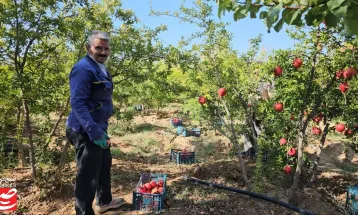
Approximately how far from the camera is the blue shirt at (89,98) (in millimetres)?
2822

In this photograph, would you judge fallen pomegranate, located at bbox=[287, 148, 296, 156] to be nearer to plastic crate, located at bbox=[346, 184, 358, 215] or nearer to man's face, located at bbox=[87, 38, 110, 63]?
plastic crate, located at bbox=[346, 184, 358, 215]

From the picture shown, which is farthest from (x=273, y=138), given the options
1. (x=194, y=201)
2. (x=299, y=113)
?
(x=194, y=201)

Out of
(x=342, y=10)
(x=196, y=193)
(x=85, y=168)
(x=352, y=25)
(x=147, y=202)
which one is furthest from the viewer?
(x=196, y=193)

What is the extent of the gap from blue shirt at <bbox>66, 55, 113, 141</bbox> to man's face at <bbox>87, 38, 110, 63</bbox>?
60mm

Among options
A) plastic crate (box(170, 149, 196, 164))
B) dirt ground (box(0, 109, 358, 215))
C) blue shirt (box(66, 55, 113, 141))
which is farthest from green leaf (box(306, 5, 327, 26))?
plastic crate (box(170, 149, 196, 164))

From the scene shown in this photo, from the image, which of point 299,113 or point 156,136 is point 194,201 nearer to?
point 299,113

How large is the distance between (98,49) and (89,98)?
510mm

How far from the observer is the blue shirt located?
9.26ft

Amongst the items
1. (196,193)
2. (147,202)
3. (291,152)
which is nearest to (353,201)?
(291,152)

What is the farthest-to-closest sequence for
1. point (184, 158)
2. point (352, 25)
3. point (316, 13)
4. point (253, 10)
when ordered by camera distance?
point (184, 158) → point (253, 10) → point (316, 13) → point (352, 25)

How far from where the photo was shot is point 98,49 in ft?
10.0

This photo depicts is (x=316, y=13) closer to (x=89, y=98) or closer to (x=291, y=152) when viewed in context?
(x=89, y=98)

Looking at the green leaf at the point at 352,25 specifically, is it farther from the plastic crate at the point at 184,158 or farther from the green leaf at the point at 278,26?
the plastic crate at the point at 184,158

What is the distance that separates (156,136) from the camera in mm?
12164
